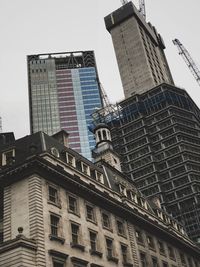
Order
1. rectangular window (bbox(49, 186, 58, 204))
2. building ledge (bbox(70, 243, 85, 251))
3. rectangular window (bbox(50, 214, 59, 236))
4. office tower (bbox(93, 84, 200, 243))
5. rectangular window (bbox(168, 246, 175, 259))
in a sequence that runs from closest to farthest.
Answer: rectangular window (bbox(50, 214, 59, 236))
building ledge (bbox(70, 243, 85, 251))
rectangular window (bbox(49, 186, 58, 204))
rectangular window (bbox(168, 246, 175, 259))
office tower (bbox(93, 84, 200, 243))

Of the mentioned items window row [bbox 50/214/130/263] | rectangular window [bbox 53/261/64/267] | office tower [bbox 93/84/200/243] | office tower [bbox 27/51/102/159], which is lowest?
rectangular window [bbox 53/261/64/267]

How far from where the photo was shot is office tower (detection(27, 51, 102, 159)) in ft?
568

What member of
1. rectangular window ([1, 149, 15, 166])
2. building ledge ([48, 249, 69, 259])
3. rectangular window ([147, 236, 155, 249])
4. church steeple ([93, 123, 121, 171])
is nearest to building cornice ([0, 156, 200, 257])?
rectangular window ([147, 236, 155, 249])

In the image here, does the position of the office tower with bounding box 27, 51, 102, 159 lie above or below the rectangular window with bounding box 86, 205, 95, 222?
above

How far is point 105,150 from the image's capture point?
265 feet

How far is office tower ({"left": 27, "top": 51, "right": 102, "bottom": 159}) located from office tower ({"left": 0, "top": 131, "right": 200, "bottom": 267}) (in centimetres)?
11172

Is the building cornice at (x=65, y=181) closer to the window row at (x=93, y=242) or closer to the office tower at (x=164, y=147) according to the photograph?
the window row at (x=93, y=242)

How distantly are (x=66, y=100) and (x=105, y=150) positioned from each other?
106 meters

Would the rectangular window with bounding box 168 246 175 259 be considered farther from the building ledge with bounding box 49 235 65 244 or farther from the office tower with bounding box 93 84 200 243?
the office tower with bounding box 93 84 200 243

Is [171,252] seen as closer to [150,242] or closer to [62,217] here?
[150,242]

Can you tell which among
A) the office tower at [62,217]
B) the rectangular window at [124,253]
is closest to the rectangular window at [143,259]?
the office tower at [62,217]

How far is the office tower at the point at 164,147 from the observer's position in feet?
373

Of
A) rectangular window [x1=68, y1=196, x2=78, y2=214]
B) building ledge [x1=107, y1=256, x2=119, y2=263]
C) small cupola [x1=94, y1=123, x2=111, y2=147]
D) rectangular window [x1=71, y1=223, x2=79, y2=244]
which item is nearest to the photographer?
rectangular window [x1=71, y1=223, x2=79, y2=244]

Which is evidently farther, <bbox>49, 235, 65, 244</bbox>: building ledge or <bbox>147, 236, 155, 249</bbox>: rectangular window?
<bbox>147, 236, 155, 249</bbox>: rectangular window
